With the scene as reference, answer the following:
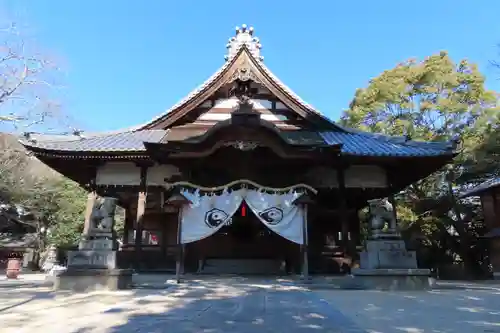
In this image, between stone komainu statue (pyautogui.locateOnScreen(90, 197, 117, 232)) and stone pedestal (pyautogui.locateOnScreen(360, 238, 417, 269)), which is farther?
stone komainu statue (pyautogui.locateOnScreen(90, 197, 117, 232))

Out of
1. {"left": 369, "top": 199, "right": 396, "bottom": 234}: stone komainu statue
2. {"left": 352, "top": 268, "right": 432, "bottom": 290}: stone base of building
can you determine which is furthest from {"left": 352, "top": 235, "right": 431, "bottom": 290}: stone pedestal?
{"left": 369, "top": 199, "right": 396, "bottom": 234}: stone komainu statue

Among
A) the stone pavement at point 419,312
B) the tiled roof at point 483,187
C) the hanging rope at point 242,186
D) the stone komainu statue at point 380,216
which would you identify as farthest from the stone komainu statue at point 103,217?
the tiled roof at point 483,187

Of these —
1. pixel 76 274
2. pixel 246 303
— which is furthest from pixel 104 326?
pixel 76 274

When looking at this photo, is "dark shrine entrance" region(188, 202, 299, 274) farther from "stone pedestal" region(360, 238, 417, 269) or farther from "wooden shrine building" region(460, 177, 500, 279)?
"wooden shrine building" region(460, 177, 500, 279)

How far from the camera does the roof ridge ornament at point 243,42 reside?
14438 mm

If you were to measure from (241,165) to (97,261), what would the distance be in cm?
502

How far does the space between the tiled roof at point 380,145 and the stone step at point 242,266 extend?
4.51m

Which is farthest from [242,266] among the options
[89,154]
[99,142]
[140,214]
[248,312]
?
[248,312]

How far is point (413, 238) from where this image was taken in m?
19.4

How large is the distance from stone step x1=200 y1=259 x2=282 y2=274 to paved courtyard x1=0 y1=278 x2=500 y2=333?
4.58m

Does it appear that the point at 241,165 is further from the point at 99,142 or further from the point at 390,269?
the point at 390,269

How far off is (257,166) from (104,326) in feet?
26.1

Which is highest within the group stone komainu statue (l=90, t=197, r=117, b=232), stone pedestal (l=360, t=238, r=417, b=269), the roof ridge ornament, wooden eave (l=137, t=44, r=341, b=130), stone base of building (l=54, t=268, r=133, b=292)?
the roof ridge ornament

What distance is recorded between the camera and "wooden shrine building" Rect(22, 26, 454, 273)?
10617 mm
